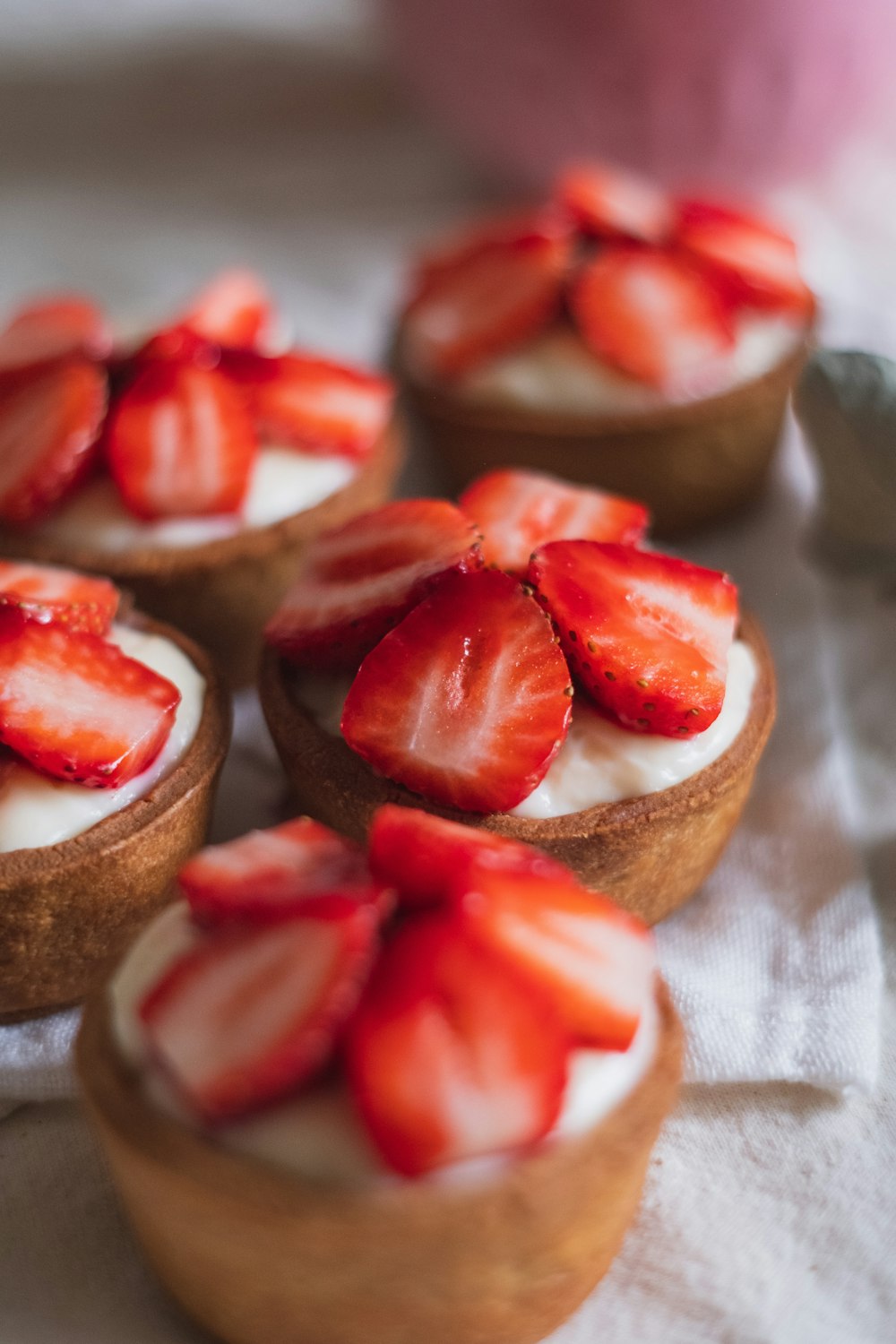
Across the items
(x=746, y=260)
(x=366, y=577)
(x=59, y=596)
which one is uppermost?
(x=746, y=260)

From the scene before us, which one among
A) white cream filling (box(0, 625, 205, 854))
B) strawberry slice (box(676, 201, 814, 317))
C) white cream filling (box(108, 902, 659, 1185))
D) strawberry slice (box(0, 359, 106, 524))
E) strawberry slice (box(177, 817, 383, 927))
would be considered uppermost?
strawberry slice (box(676, 201, 814, 317))

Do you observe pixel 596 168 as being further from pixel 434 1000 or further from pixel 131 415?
pixel 434 1000

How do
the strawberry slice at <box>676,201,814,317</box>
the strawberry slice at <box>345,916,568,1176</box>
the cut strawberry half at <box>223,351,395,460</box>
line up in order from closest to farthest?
the strawberry slice at <box>345,916,568,1176</box> → the cut strawberry half at <box>223,351,395,460</box> → the strawberry slice at <box>676,201,814,317</box>

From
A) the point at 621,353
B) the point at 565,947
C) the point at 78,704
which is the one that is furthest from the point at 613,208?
the point at 565,947

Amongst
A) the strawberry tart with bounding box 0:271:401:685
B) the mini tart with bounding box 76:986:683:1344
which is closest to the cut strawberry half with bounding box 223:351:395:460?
the strawberry tart with bounding box 0:271:401:685

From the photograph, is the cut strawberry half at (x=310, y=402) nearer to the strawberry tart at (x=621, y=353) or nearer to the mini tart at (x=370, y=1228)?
the strawberry tart at (x=621, y=353)

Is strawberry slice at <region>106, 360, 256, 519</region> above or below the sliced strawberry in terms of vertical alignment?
below

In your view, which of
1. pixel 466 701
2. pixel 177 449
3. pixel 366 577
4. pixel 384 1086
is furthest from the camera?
pixel 177 449

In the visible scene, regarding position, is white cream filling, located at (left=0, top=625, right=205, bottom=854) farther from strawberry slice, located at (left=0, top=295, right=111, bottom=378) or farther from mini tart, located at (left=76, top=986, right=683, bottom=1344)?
strawberry slice, located at (left=0, top=295, right=111, bottom=378)

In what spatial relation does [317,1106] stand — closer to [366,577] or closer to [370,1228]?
[370,1228]
